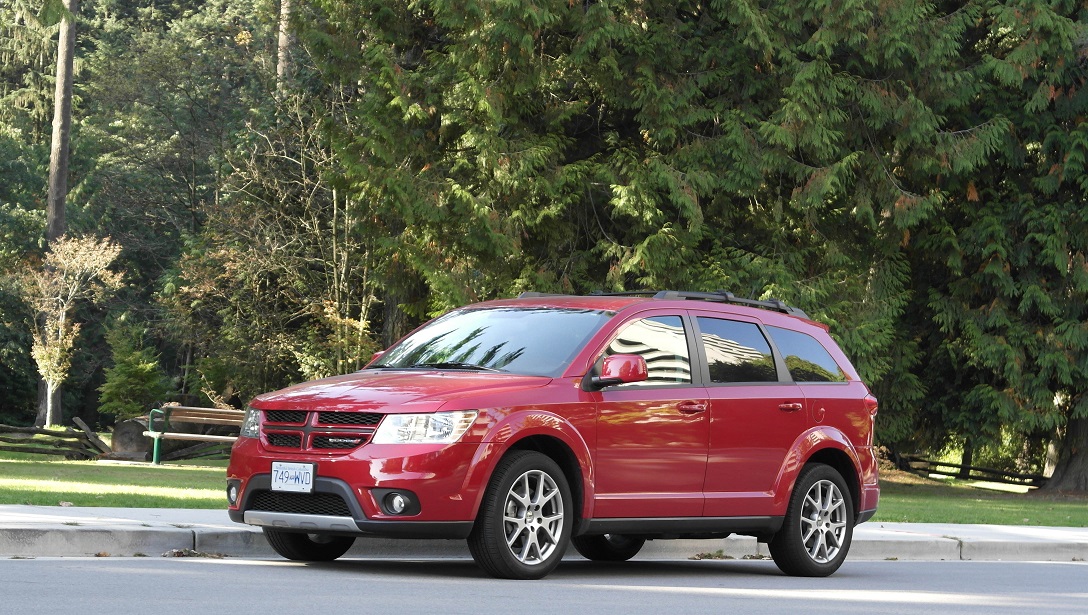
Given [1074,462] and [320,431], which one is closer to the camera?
[320,431]

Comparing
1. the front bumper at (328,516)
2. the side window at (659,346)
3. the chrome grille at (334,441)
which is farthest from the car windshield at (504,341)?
the front bumper at (328,516)

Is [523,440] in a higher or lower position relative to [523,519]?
higher

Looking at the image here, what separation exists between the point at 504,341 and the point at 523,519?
4.79 ft

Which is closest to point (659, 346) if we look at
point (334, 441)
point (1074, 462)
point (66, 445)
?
point (334, 441)

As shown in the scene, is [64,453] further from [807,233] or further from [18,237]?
[18,237]

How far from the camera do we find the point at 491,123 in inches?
1008

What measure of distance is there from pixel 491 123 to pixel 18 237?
3654cm

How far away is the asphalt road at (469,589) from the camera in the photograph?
8.12 metres

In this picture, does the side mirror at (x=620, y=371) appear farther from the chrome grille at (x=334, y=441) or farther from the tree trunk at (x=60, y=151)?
the tree trunk at (x=60, y=151)

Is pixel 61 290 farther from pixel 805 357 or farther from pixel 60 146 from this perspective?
pixel 805 357

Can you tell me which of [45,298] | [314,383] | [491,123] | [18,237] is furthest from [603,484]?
[18,237]

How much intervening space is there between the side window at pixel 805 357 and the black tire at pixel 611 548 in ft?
6.20

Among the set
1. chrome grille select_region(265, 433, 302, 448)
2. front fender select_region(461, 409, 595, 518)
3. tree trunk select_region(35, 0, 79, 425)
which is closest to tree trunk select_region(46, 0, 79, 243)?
tree trunk select_region(35, 0, 79, 425)

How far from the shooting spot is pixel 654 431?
10.7 m
